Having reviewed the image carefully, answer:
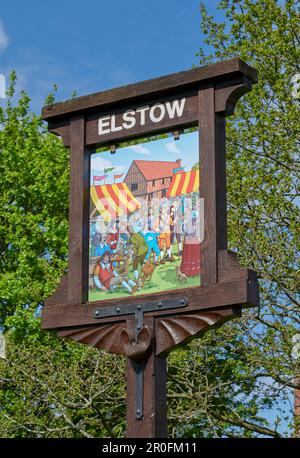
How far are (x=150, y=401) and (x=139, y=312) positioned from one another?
0.58 meters

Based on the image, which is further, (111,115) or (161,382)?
(111,115)

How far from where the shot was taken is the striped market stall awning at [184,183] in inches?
241

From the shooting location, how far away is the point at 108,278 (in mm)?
6355

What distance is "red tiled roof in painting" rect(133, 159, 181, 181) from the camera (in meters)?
6.26

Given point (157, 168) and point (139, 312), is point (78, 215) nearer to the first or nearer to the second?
point (157, 168)

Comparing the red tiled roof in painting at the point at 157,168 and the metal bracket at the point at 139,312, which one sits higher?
the red tiled roof in painting at the point at 157,168

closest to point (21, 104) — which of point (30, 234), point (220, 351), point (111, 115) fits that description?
point (30, 234)

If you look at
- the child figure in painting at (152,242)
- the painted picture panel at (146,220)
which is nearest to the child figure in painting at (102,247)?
the painted picture panel at (146,220)

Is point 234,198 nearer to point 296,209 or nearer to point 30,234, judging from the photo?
point 296,209

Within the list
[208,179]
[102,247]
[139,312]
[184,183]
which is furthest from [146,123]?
[139,312]

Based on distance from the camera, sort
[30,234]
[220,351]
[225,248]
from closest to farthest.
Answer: [225,248]
[220,351]
[30,234]

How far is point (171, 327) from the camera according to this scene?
596cm

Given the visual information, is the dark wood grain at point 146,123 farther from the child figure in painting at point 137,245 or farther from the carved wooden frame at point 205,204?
the child figure in painting at point 137,245

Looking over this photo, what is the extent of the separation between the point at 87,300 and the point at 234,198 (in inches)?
334
